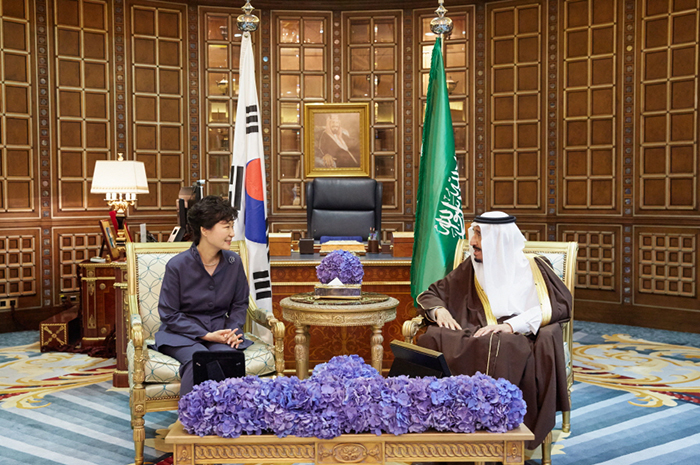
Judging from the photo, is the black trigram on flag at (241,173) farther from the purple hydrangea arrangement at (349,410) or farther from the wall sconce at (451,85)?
the wall sconce at (451,85)

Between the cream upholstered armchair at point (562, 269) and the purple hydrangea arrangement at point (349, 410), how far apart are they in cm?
122

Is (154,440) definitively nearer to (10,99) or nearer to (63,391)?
(63,391)

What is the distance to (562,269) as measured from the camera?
12.1ft

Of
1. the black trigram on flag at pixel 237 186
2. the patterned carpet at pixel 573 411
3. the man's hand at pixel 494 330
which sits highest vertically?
the black trigram on flag at pixel 237 186

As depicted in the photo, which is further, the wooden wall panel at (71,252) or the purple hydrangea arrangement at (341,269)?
the wooden wall panel at (71,252)

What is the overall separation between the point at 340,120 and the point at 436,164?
3713mm

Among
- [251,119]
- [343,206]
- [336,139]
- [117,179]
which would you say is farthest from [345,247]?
[336,139]

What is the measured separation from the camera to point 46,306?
6957mm

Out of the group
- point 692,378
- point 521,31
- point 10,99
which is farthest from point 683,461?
point 10,99

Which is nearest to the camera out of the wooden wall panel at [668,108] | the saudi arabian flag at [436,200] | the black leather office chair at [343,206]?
the saudi arabian flag at [436,200]

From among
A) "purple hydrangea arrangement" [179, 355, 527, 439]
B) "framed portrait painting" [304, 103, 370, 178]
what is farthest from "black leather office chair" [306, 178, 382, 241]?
"purple hydrangea arrangement" [179, 355, 527, 439]

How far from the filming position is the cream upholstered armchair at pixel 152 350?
3154mm

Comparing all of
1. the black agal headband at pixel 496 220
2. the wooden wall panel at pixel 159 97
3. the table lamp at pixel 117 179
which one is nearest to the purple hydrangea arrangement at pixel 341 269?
the black agal headband at pixel 496 220

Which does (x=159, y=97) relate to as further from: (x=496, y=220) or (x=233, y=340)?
(x=496, y=220)
